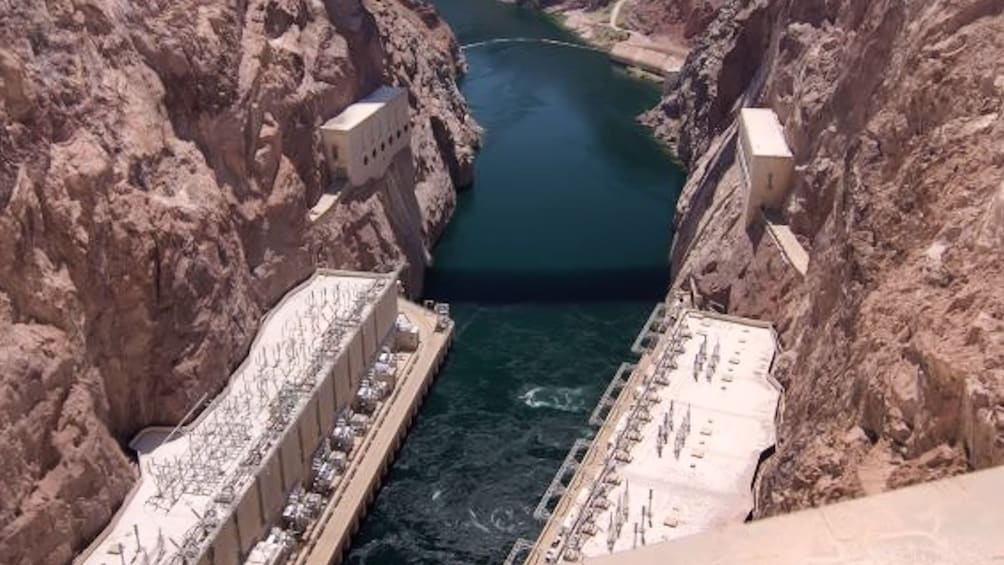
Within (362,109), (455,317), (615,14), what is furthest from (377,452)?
(615,14)

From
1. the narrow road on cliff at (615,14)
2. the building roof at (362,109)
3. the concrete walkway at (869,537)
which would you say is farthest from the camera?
the narrow road on cliff at (615,14)

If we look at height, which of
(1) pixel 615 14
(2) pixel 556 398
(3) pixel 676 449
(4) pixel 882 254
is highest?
(4) pixel 882 254

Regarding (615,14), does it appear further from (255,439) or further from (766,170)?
(255,439)

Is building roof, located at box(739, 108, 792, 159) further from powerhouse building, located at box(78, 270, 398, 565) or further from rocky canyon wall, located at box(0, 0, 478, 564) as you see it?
rocky canyon wall, located at box(0, 0, 478, 564)

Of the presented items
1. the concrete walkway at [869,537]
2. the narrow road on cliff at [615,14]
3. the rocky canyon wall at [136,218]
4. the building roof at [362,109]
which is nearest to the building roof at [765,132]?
the rocky canyon wall at [136,218]

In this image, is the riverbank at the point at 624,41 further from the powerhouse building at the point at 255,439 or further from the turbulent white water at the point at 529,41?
the powerhouse building at the point at 255,439

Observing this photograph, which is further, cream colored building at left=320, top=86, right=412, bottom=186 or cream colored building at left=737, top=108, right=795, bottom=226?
cream colored building at left=320, top=86, right=412, bottom=186

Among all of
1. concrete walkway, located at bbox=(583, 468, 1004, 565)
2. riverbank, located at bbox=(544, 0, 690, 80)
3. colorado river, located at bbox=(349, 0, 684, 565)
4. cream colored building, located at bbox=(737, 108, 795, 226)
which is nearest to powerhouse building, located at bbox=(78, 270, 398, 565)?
colorado river, located at bbox=(349, 0, 684, 565)
